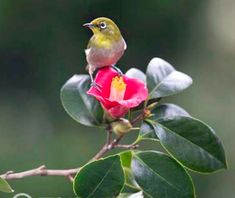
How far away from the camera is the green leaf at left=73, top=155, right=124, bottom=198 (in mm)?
1153

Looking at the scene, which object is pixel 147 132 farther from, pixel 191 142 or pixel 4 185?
pixel 4 185

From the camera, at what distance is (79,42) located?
5.33 metres

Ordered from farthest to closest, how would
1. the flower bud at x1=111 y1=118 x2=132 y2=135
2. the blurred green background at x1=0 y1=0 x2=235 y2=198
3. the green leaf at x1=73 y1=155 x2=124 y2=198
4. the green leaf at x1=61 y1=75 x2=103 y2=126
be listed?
the blurred green background at x1=0 y1=0 x2=235 y2=198 → the green leaf at x1=61 y1=75 x2=103 y2=126 → the flower bud at x1=111 y1=118 x2=132 y2=135 → the green leaf at x1=73 y1=155 x2=124 y2=198

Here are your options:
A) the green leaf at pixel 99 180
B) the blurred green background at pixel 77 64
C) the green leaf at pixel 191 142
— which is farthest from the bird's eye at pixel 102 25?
the blurred green background at pixel 77 64

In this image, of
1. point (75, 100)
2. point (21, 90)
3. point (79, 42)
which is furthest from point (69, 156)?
point (75, 100)

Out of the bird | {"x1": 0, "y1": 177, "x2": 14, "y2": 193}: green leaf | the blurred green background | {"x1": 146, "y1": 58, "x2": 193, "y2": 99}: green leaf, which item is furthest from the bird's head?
the blurred green background

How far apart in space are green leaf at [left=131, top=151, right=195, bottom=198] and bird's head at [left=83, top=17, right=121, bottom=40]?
0.24 meters

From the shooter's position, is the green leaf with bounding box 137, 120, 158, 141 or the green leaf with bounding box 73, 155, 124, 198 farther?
the green leaf with bounding box 137, 120, 158, 141

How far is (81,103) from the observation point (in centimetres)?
144

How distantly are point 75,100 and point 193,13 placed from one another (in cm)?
441

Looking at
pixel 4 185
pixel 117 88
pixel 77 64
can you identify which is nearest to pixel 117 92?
pixel 117 88

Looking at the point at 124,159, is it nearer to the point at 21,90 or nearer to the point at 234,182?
the point at 234,182

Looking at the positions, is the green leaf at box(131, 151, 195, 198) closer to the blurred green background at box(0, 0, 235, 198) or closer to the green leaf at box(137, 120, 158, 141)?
the green leaf at box(137, 120, 158, 141)

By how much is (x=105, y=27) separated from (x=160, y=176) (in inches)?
11.8
